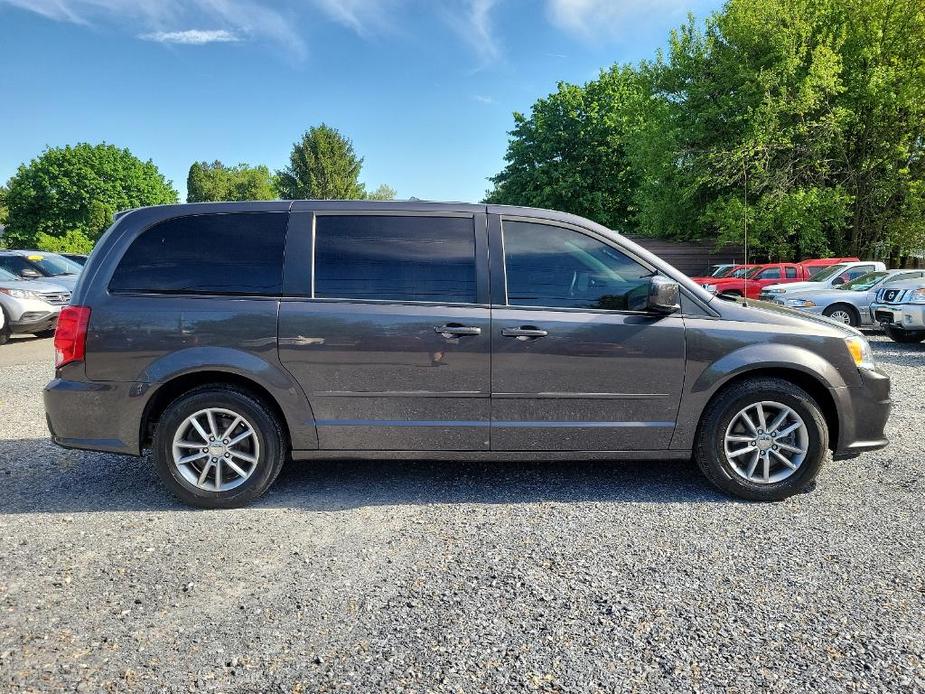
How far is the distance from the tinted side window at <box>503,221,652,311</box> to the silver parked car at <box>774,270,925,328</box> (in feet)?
35.3

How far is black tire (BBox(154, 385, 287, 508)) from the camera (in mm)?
3828

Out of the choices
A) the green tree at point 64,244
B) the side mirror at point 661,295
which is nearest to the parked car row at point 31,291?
the side mirror at point 661,295

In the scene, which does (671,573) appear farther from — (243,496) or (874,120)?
(874,120)

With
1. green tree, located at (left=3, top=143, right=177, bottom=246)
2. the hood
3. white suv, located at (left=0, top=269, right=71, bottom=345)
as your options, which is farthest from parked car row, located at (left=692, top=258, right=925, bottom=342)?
green tree, located at (left=3, top=143, right=177, bottom=246)

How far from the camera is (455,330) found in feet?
12.5

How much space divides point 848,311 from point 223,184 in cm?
10142

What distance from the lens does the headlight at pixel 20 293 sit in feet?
39.5

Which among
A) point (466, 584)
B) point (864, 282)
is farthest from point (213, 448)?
point (864, 282)

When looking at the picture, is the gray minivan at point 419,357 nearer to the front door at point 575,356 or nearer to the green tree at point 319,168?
the front door at point 575,356

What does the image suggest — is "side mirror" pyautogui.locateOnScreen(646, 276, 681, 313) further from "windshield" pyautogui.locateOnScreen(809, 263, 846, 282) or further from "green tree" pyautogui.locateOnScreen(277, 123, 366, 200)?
"green tree" pyautogui.locateOnScreen(277, 123, 366, 200)

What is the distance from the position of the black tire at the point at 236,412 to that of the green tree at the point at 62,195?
57.8 m

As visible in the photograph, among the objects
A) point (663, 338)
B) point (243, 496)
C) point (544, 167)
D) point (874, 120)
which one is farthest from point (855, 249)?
point (243, 496)

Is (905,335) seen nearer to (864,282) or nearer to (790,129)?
(864,282)

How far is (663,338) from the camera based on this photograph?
12.7 feet
